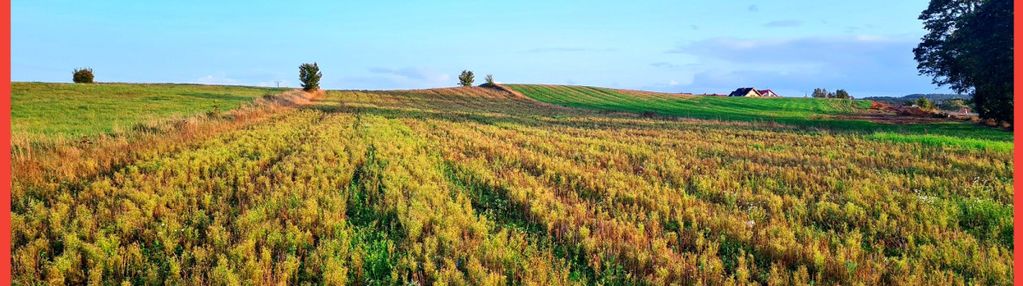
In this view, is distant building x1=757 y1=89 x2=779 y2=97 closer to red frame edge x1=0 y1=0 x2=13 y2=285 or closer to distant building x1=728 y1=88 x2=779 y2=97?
distant building x1=728 y1=88 x2=779 y2=97

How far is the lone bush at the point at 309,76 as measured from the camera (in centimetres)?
6831

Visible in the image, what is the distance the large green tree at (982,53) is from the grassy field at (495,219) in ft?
60.8

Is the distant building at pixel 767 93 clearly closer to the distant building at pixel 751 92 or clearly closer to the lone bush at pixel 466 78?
the distant building at pixel 751 92

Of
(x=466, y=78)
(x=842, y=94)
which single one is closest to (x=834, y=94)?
(x=842, y=94)

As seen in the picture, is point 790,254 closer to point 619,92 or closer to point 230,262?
point 230,262

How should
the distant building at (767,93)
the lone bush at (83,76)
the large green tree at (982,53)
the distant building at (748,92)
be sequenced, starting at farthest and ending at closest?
the distant building at (767,93) → the distant building at (748,92) → the lone bush at (83,76) → the large green tree at (982,53)

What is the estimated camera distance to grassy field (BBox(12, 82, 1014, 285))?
5527 mm

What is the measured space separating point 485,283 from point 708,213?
160 inches

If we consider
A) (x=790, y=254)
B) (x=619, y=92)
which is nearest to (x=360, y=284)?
(x=790, y=254)

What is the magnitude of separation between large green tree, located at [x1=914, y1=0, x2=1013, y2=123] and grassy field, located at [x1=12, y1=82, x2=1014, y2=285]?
730 inches

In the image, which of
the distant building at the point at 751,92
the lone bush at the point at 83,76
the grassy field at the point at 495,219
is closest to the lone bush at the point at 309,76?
the lone bush at the point at 83,76

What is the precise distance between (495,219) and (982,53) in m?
31.5

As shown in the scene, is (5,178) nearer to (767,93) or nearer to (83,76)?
(83,76)

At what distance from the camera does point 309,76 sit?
2685 inches
